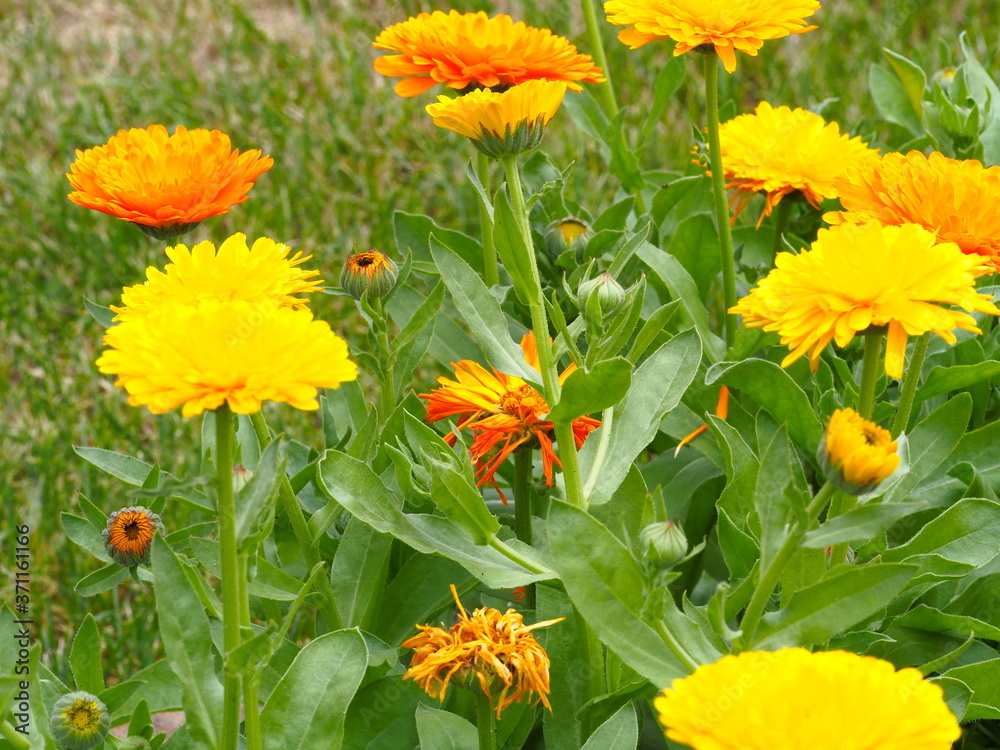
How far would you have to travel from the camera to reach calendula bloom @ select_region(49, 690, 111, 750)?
134cm

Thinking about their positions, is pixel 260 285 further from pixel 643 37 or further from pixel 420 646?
pixel 643 37

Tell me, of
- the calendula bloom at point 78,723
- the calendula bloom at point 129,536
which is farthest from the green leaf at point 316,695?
the calendula bloom at point 129,536

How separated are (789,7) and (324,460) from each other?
925mm

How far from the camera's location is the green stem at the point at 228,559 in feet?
3.63

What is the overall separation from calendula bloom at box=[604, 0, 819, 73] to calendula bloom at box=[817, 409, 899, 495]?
28.3 inches

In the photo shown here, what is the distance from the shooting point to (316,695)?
1.36m

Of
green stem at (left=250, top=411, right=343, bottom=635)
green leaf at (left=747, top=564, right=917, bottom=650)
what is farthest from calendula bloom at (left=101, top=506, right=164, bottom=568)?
green leaf at (left=747, top=564, right=917, bottom=650)

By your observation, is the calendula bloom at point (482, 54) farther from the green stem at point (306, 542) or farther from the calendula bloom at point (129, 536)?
the calendula bloom at point (129, 536)

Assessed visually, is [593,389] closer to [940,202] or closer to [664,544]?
[664,544]

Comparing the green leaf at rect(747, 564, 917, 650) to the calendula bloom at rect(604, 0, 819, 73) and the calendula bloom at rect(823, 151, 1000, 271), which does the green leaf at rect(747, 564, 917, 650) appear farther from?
the calendula bloom at rect(604, 0, 819, 73)

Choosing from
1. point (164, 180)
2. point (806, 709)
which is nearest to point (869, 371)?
point (806, 709)

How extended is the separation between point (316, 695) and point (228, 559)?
30 cm

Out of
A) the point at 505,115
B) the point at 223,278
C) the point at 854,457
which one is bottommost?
the point at 854,457

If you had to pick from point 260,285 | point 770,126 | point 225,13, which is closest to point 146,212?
point 260,285
